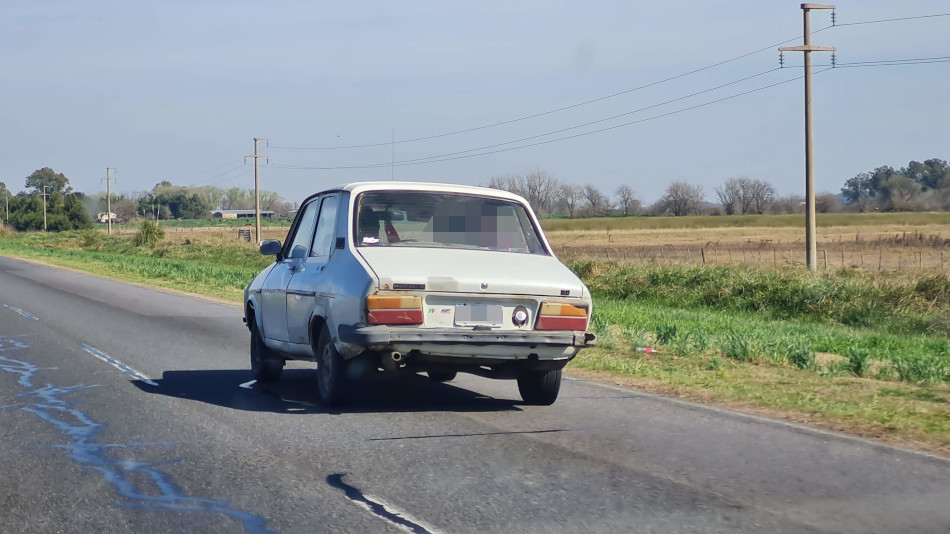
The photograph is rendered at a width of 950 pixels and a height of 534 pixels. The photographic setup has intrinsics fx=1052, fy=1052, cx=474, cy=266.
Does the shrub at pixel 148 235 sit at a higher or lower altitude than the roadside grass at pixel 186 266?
higher

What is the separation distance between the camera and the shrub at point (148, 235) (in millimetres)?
66875

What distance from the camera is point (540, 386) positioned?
8.50 metres

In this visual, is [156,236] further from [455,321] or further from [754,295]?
[455,321]

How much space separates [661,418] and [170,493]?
151 inches

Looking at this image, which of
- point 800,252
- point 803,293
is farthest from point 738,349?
point 800,252

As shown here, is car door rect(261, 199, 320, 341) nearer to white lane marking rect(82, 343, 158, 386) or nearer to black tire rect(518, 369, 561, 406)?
white lane marking rect(82, 343, 158, 386)

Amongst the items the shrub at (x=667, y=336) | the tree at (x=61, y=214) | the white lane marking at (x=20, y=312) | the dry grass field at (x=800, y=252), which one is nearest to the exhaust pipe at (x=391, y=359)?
the shrub at (x=667, y=336)

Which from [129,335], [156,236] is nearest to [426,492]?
[129,335]

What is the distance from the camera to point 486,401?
29.1 feet

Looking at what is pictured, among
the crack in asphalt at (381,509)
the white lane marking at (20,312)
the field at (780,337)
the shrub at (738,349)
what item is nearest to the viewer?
the crack in asphalt at (381,509)

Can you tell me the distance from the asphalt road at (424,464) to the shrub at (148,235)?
59.0m

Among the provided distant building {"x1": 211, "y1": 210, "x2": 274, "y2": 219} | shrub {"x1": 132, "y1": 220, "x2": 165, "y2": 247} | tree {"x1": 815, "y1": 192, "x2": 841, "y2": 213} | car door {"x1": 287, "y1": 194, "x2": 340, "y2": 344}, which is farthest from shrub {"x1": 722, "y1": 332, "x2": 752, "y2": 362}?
distant building {"x1": 211, "y1": 210, "x2": 274, "y2": 219}

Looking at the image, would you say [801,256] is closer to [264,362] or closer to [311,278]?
[264,362]

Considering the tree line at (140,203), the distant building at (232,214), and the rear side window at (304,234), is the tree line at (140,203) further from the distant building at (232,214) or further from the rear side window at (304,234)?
the rear side window at (304,234)
